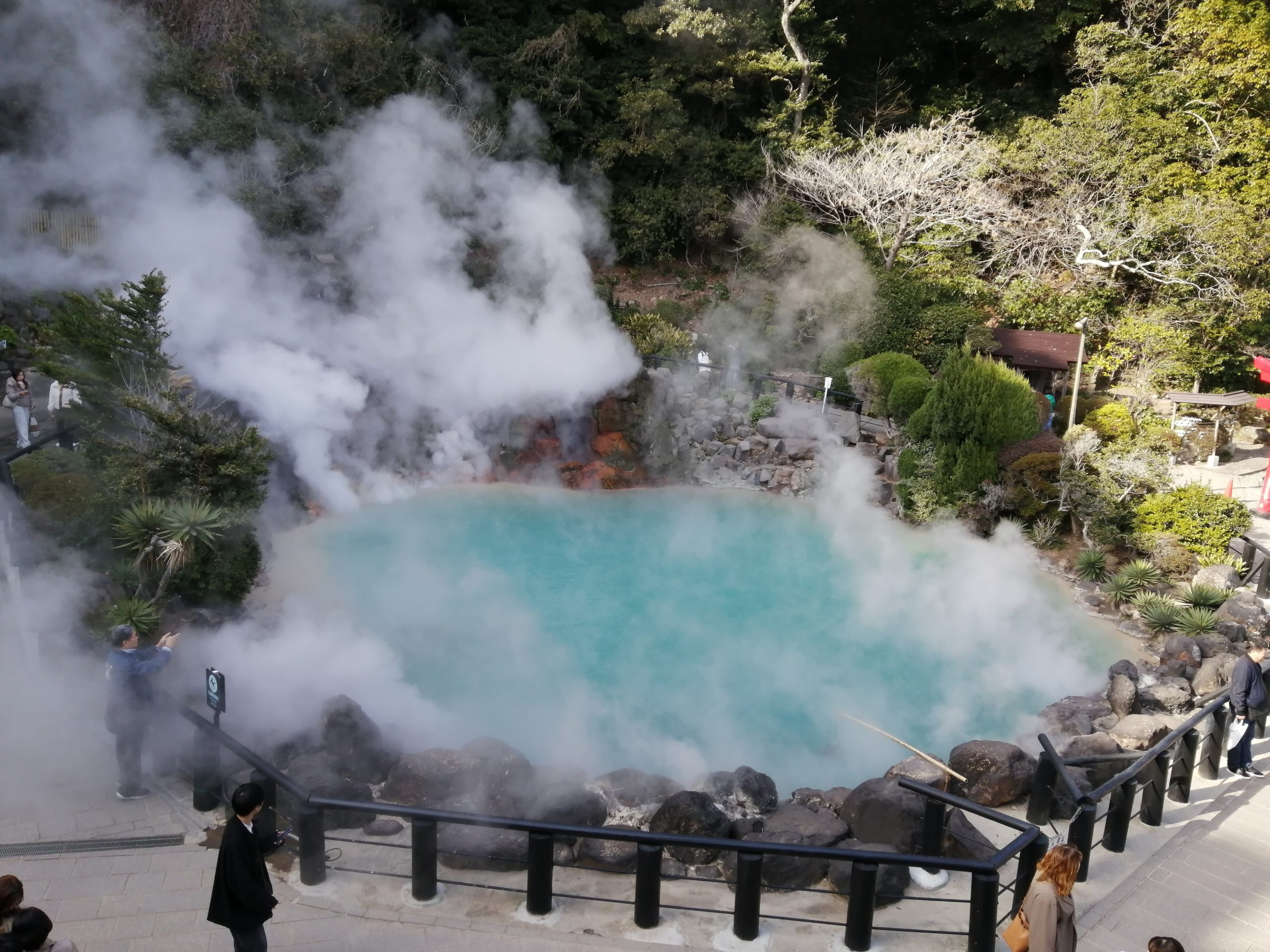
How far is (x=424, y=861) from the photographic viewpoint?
4945mm

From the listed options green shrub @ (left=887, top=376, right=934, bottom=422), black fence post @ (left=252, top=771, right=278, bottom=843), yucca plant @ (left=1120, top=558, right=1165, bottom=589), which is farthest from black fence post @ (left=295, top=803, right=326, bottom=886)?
green shrub @ (left=887, top=376, right=934, bottom=422)

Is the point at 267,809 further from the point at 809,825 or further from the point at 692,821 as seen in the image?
the point at 809,825

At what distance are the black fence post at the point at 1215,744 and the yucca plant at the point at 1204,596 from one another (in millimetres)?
3578

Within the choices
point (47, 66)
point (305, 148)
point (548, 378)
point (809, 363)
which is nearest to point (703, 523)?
point (548, 378)

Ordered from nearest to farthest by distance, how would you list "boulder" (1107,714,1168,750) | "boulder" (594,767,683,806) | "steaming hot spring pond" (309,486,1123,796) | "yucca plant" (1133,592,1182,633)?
"boulder" (594,767,683,806), "boulder" (1107,714,1168,750), "steaming hot spring pond" (309,486,1123,796), "yucca plant" (1133,592,1182,633)

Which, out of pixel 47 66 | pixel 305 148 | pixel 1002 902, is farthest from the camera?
pixel 305 148

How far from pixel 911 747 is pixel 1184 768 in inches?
71.1

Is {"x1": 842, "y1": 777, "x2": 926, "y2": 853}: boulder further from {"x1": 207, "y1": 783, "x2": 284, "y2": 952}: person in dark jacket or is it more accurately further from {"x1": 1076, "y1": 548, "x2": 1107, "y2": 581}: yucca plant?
{"x1": 1076, "y1": 548, "x2": 1107, "y2": 581}: yucca plant

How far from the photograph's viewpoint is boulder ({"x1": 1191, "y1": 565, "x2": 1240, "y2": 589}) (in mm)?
10656

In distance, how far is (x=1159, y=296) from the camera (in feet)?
58.7

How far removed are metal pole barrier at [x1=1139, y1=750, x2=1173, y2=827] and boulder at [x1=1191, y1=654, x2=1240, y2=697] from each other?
305 centimetres

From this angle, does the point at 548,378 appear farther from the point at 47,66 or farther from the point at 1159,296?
the point at 1159,296

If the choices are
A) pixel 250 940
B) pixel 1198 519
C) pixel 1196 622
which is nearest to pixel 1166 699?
pixel 1196 622

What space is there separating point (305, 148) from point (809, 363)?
9.37 metres
